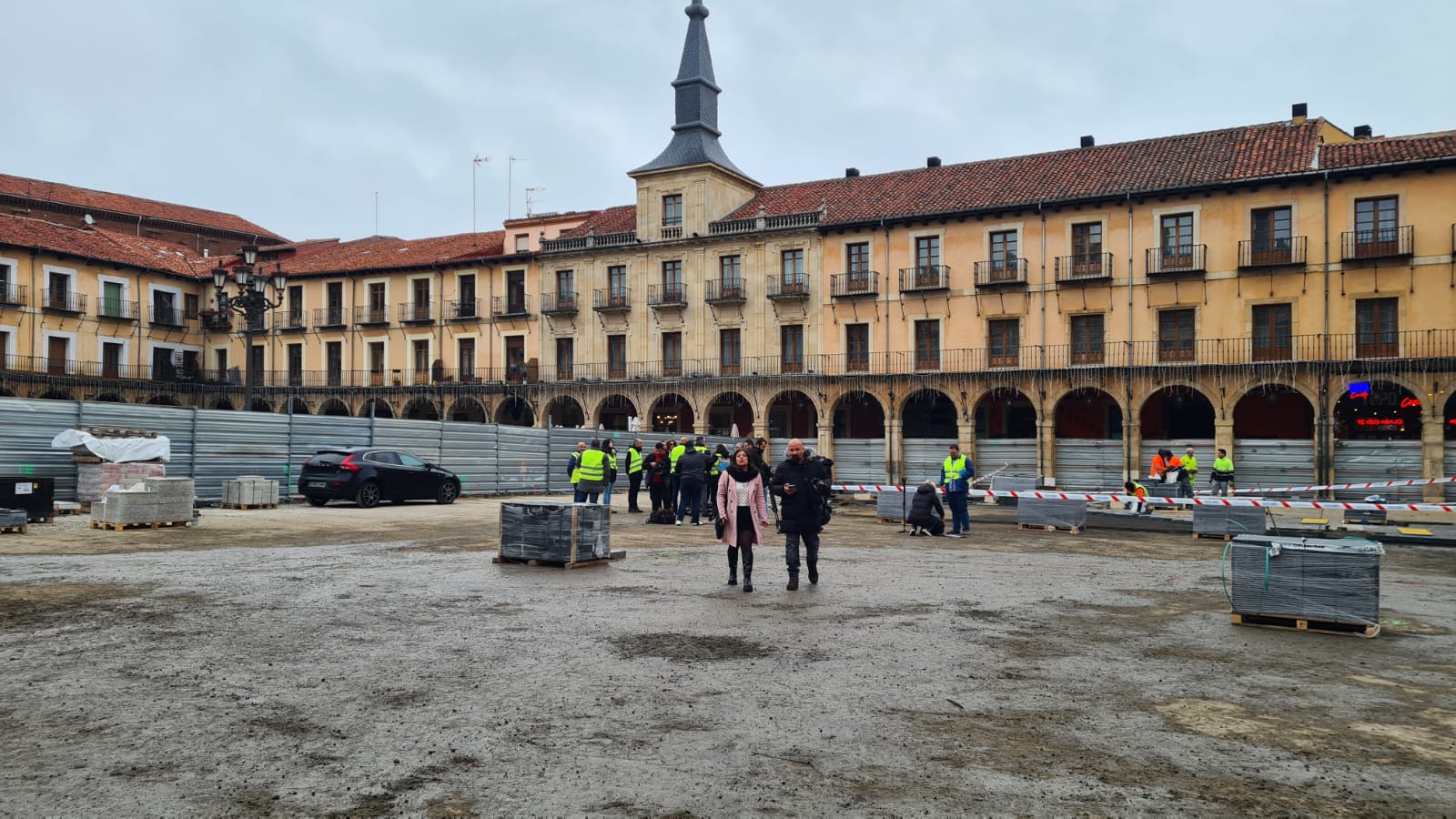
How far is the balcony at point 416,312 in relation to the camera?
48406 mm

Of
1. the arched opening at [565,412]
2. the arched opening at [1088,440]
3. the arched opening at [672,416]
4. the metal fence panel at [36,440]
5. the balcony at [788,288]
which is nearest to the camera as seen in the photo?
the metal fence panel at [36,440]

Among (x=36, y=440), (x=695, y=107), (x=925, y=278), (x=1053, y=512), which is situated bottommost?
(x=1053, y=512)

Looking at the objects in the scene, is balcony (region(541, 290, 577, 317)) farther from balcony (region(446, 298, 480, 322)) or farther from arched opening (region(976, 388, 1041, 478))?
arched opening (region(976, 388, 1041, 478))

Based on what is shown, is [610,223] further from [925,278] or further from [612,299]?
[925,278]

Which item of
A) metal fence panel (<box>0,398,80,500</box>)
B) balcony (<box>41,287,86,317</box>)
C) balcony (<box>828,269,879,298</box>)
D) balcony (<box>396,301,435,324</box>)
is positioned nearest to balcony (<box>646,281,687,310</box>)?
balcony (<box>828,269,879,298</box>)

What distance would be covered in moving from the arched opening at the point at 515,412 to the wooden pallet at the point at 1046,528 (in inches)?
1199

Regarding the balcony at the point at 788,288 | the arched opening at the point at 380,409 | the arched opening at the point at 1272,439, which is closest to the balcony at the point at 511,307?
the arched opening at the point at 380,409

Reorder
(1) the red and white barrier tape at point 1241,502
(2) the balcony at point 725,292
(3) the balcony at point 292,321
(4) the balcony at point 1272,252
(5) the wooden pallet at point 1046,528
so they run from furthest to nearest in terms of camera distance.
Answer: (3) the balcony at point 292,321 < (2) the balcony at point 725,292 < (4) the balcony at point 1272,252 < (5) the wooden pallet at point 1046,528 < (1) the red and white barrier tape at point 1241,502

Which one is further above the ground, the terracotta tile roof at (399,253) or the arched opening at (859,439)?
the terracotta tile roof at (399,253)

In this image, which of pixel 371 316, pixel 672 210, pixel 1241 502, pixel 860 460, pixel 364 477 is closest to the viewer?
pixel 1241 502

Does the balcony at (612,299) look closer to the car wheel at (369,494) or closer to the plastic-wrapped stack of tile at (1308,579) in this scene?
the car wheel at (369,494)

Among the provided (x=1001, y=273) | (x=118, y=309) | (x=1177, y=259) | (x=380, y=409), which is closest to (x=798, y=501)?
(x=1177, y=259)

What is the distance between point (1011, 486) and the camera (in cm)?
2592

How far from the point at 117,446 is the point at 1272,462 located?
31092 mm
